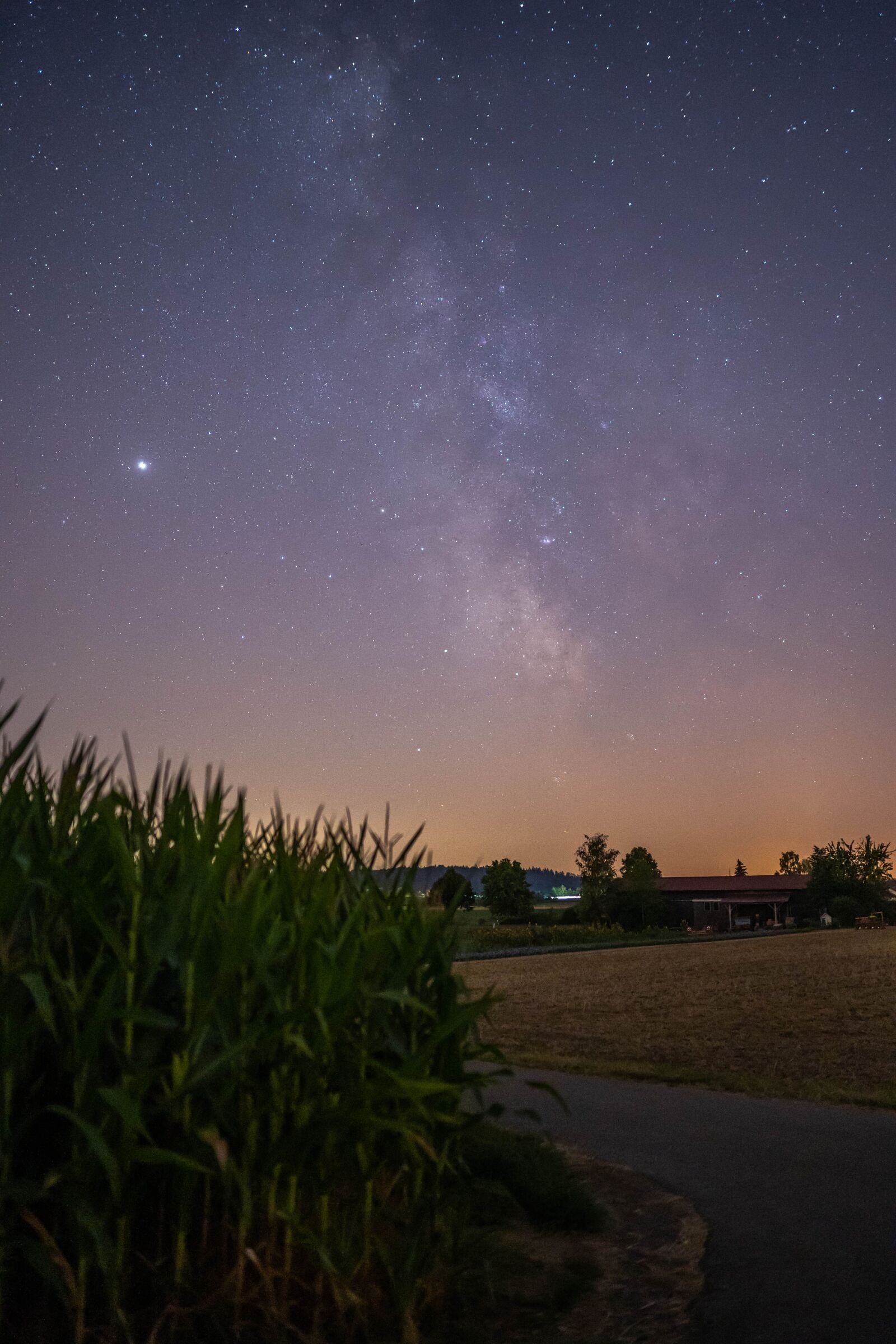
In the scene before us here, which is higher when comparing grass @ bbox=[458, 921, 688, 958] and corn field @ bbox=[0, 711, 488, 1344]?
corn field @ bbox=[0, 711, 488, 1344]

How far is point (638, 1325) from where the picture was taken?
3342 millimetres

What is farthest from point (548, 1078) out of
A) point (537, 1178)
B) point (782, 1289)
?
point (782, 1289)

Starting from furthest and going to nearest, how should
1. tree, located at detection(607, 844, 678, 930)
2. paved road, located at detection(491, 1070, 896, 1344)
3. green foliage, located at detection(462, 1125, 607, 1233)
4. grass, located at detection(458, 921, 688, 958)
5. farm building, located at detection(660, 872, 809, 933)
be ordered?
farm building, located at detection(660, 872, 809, 933)
tree, located at detection(607, 844, 678, 930)
grass, located at detection(458, 921, 688, 958)
green foliage, located at detection(462, 1125, 607, 1233)
paved road, located at detection(491, 1070, 896, 1344)

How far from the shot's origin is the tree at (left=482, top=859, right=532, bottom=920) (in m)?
71.2

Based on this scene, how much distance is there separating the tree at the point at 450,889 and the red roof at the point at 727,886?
83.9 m

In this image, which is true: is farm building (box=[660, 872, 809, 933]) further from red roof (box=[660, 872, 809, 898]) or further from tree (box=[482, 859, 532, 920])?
tree (box=[482, 859, 532, 920])

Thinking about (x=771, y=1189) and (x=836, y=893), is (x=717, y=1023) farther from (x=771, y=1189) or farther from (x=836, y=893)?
(x=836, y=893)

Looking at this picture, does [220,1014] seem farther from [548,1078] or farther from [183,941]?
[548,1078]

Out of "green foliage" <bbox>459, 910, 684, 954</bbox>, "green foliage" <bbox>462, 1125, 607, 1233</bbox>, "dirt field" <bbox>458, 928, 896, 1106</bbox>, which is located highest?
"green foliage" <bbox>462, 1125, 607, 1233</bbox>

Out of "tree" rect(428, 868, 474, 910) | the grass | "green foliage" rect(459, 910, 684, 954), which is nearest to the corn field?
"tree" rect(428, 868, 474, 910)

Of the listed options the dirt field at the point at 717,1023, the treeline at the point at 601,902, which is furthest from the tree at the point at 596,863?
the dirt field at the point at 717,1023

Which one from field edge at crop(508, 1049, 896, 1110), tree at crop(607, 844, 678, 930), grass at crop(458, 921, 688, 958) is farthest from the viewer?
tree at crop(607, 844, 678, 930)

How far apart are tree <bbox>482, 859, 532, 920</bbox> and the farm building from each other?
13100 millimetres

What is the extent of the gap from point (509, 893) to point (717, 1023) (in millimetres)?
58198
